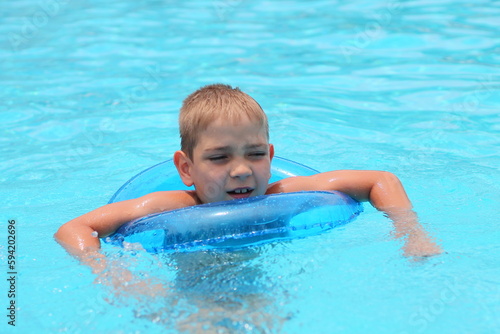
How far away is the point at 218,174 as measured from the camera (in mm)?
3762

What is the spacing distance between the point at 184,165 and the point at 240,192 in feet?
1.26

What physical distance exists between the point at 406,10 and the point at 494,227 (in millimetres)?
7011

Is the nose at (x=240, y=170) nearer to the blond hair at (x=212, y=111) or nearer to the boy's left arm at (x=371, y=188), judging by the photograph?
the blond hair at (x=212, y=111)

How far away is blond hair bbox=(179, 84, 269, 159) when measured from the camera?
378cm

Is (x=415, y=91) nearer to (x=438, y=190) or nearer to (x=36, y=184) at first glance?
(x=438, y=190)

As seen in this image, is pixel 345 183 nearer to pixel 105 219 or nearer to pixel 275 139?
pixel 105 219

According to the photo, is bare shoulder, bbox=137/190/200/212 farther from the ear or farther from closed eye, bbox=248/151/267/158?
closed eye, bbox=248/151/267/158

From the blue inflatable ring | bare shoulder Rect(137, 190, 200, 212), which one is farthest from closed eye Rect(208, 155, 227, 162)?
bare shoulder Rect(137, 190, 200, 212)

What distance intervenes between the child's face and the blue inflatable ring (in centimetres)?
14

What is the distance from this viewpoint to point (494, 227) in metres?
4.03

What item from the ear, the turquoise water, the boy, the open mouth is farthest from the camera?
the ear

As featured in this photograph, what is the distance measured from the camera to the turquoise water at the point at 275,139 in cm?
319

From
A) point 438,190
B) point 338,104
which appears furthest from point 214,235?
point 338,104

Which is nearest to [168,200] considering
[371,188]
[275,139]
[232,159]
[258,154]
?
[232,159]
